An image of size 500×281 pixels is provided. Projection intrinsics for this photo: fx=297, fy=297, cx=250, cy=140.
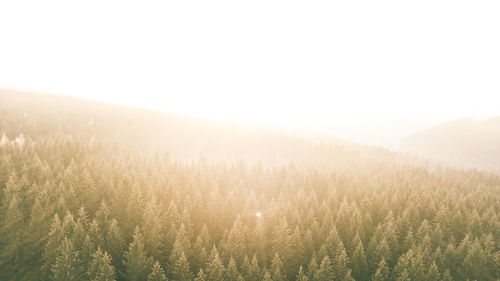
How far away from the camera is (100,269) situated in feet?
113

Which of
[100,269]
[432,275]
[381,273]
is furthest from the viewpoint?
[381,273]

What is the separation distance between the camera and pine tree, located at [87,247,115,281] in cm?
3412

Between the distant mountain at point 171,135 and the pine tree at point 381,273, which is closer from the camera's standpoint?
the pine tree at point 381,273

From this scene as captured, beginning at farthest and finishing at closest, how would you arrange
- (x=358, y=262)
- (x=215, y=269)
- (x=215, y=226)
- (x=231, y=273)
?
(x=215, y=226)
(x=358, y=262)
(x=231, y=273)
(x=215, y=269)

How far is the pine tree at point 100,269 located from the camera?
1344 inches

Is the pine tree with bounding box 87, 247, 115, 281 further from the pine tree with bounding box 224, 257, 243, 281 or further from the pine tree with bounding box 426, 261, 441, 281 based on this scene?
the pine tree with bounding box 426, 261, 441, 281

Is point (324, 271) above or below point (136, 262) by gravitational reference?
above

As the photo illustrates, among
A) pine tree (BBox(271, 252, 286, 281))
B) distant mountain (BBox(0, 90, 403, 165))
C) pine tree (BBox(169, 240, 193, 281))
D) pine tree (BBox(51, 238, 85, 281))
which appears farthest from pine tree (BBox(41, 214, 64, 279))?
distant mountain (BBox(0, 90, 403, 165))

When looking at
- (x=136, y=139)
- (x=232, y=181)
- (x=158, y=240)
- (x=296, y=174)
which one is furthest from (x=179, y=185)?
(x=136, y=139)

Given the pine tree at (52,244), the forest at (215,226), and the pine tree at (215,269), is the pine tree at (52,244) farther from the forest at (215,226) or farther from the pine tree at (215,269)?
the pine tree at (215,269)

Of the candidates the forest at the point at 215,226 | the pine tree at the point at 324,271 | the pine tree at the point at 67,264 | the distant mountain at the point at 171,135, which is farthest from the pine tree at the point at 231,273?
the distant mountain at the point at 171,135

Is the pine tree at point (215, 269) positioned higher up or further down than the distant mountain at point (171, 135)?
further down

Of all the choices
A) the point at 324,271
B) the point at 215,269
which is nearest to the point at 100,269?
the point at 215,269

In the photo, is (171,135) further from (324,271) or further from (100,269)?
(324,271)
